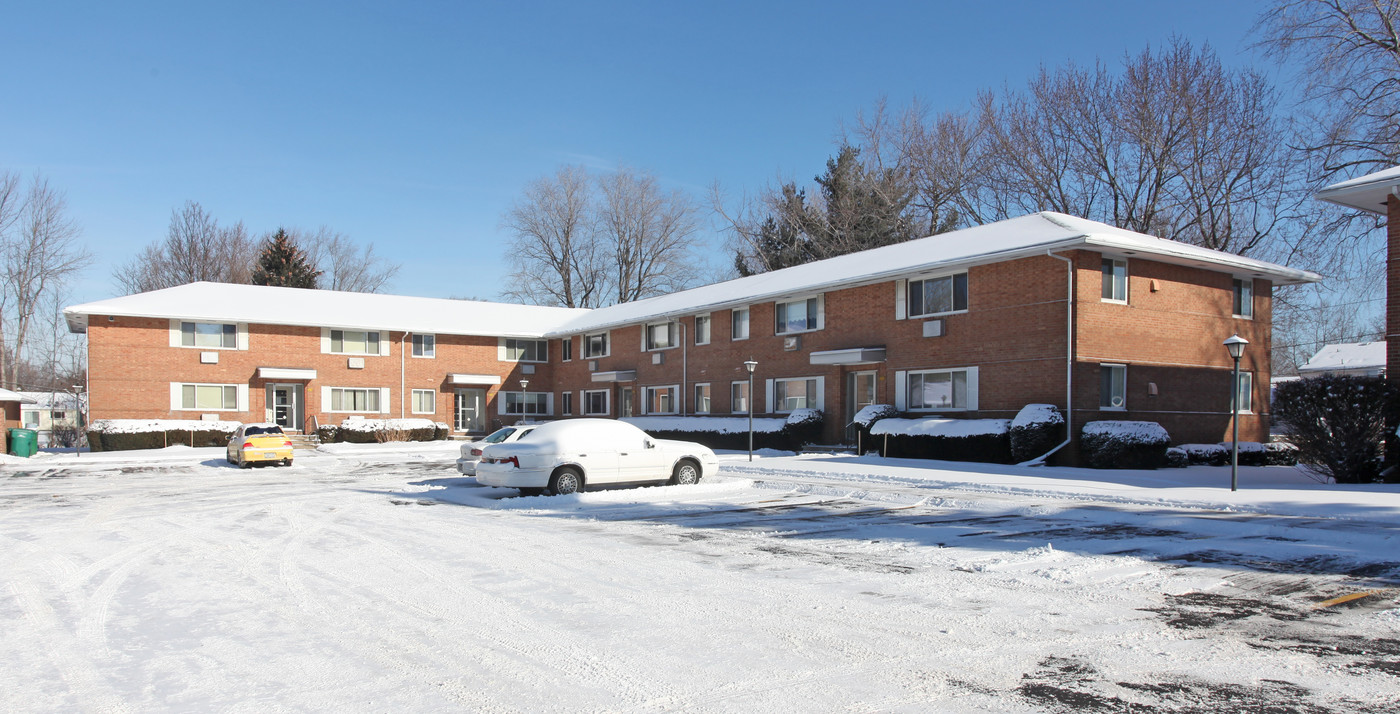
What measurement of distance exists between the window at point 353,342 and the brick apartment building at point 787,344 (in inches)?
2.6

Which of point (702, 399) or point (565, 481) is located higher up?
point (702, 399)

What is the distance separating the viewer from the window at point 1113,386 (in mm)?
22906

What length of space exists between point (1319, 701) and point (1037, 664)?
56.4 inches

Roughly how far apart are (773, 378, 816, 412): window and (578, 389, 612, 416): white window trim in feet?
43.7

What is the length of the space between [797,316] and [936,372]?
267 inches

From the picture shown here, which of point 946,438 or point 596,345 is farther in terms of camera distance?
point 596,345

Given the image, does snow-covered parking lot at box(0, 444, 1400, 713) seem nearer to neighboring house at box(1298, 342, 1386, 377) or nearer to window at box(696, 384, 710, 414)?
window at box(696, 384, 710, 414)

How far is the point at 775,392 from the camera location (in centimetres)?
3212

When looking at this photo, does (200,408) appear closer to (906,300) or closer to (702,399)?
(702,399)

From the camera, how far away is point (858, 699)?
16.3ft

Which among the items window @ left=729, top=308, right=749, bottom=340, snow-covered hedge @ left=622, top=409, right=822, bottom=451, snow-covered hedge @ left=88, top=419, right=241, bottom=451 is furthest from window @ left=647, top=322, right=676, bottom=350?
snow-covered hedge @ left=88, top=419, right=241, bottom=451

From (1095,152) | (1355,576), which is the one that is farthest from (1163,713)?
(1095,152)

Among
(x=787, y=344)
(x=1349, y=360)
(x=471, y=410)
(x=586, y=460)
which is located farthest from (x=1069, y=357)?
(x=1349, y=360)

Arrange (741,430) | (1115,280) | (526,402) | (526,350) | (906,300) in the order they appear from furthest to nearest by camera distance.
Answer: (526,350) < (526,402) < (741,430) < (906,300) < (1115,280)
